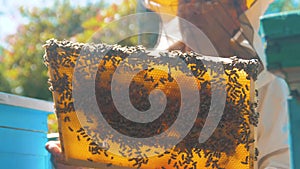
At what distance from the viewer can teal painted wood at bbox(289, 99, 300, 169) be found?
5.04ft

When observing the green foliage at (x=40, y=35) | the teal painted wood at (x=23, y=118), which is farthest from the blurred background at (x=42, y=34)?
the teal painted wood at (x=23, y=118)

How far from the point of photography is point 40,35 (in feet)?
33.4

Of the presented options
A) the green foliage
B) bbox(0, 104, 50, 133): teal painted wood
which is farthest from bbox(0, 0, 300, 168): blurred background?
bbox(0, 104, 50, 133): teal painted wood

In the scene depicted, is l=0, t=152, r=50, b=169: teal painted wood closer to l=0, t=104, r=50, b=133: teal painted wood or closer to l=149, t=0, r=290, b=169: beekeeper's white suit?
l=0, t=104, r=50, b=133: teal painted wood

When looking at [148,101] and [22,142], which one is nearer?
[148,101]

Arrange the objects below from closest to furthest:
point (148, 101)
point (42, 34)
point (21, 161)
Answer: point (148, 101)
point (21, 161)
point (42, 34)

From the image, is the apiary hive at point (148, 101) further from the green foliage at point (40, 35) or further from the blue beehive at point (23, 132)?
the green foliage at point (40, 35)

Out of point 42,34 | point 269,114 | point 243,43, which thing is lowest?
point 269,114

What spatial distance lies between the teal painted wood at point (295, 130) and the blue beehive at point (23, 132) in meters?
1.45

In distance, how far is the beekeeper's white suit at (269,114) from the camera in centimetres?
309

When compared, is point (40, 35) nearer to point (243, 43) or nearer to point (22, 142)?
point (243, 43)

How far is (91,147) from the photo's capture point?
7.49 ft

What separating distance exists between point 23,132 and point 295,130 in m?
1.55

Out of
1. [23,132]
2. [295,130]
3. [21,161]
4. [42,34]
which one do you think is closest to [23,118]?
[23,132]
